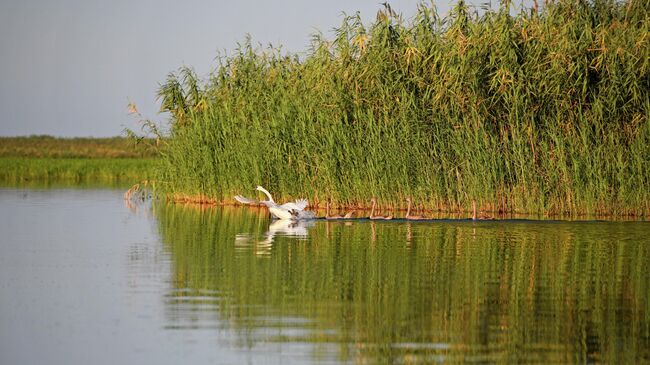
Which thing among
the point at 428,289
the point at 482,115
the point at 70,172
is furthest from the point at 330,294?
the point at 70,172

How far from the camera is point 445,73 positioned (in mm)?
22016

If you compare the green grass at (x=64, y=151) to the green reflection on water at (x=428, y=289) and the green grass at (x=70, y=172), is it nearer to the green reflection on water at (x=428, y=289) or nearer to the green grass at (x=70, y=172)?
the green grass at (x=70, y=172)

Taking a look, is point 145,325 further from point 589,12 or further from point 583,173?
point 589,12

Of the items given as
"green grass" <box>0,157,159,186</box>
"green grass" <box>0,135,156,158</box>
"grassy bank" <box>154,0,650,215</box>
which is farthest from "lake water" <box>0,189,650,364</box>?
"green grass" <box>0,135,156,158</box>

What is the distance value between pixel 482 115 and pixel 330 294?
1093 cm

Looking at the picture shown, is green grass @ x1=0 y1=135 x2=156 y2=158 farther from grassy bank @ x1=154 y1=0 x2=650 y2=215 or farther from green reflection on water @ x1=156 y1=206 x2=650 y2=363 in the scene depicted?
green reflection on water @ x1=156 y1=206 x2=650 y2=363

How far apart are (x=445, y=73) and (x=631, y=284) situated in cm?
975

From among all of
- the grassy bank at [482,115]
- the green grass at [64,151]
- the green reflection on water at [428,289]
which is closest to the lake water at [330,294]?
the green reflection on water at [428,289]

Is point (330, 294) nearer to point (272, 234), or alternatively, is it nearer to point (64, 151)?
point (272, 234)

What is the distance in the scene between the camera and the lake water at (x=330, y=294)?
9.12 meters

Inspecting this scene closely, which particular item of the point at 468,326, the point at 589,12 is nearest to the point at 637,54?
the point at 589,12

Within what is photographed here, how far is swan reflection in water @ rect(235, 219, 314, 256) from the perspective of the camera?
641 inches

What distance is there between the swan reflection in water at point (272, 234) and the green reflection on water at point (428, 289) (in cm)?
5

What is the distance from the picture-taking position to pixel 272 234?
737 inches
